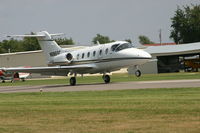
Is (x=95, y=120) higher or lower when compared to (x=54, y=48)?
lower

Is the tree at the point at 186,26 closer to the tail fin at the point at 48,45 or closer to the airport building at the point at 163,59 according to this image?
the airport building at the point at 163,59

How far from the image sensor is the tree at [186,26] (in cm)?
12069

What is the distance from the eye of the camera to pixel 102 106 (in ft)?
57.1

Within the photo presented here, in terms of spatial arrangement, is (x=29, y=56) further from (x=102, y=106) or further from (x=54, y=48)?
(x=102, y=106)

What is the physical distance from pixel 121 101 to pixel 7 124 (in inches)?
233

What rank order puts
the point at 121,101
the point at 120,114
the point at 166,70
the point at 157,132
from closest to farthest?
the point at 157,132 → the point at 120,114 → the point at 121,101 → the point at 166,70

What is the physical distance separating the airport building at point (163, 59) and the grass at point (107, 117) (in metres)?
58.2

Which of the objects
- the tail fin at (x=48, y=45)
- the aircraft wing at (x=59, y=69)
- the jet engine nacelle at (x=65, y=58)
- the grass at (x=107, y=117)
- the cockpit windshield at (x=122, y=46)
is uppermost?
the tail fin at (x=48, y=45)

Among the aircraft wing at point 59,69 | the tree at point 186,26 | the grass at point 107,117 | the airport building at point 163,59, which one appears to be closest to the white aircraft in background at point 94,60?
the aircraft wing at point 59,69

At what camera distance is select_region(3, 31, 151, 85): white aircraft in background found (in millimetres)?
35625

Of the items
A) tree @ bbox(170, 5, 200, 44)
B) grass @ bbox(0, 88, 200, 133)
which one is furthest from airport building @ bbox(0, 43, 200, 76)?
grass @ bbox(0, 88, 200, 133)

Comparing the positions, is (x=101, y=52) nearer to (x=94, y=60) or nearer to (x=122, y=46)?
(x=94, y=60)

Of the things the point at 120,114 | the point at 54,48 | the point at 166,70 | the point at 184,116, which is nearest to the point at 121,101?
the point at 120,114

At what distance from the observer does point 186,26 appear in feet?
403
